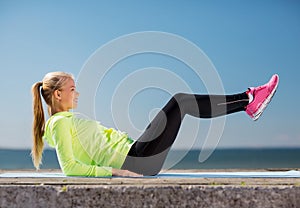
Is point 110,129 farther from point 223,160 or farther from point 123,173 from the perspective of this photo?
point 223,160

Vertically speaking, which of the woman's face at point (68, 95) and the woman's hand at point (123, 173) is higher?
the woman's face at point (68, 95)

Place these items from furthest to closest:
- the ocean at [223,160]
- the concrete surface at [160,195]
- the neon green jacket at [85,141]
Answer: the ocean at [223,160] → the neon green jacket at [85,141] → the concrete surface at [160,195]

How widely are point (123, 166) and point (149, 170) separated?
0.19 m

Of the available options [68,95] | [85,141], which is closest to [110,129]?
[85,141]

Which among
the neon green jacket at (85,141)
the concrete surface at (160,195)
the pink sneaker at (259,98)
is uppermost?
the pink sneaker at (259,98)

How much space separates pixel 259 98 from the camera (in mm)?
3102

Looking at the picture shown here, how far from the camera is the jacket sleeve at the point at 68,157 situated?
2.79 m

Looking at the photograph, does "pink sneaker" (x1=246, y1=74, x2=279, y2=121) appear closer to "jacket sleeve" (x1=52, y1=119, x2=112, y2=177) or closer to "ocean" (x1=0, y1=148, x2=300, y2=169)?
"jacket sleeve" (x1=52, y1=119, x2=112, y2=177)

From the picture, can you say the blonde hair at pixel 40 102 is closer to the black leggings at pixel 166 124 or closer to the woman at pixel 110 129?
the woman at pixel 110 129

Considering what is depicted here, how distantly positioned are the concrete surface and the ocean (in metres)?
14.6

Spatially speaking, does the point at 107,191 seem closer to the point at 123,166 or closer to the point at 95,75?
the point at 123,166

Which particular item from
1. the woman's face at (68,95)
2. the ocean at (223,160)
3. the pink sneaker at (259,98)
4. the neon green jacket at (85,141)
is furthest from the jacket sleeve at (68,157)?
the ocean at (223,160)

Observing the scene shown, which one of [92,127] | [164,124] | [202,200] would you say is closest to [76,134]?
[92,127]

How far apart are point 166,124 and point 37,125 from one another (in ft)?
2.87
